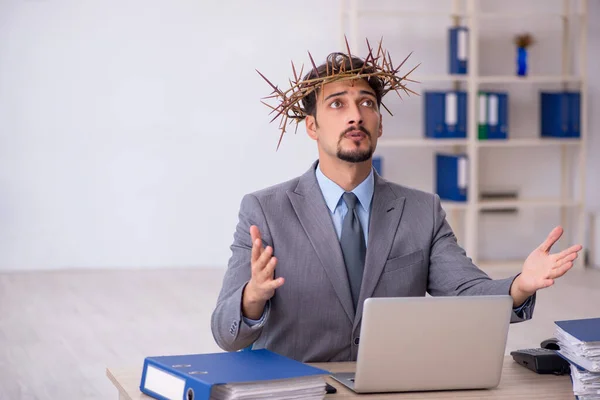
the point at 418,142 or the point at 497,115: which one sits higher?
the point at 497,115

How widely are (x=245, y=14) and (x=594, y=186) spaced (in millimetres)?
3150

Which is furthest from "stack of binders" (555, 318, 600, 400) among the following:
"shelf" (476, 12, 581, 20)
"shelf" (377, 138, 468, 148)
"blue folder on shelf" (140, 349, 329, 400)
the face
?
"shelf" (476, 12, 581, 20)

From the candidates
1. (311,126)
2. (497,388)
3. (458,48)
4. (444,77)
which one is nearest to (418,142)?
(444,77)

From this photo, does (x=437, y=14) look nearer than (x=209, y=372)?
No

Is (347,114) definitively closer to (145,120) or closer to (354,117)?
(354,117)

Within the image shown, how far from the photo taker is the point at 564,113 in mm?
7059

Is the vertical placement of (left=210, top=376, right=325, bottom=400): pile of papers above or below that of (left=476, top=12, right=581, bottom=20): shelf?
below

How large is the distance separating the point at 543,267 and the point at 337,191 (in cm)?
62

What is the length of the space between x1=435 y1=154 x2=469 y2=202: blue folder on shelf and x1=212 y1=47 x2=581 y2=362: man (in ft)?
14.6

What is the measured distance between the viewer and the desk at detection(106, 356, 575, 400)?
186cm

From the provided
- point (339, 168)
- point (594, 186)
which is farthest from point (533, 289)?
point (594, 186)

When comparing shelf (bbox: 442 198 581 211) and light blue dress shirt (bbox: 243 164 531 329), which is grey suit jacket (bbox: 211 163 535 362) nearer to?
light blue dress shirt (bbox: 243 164 531 329)

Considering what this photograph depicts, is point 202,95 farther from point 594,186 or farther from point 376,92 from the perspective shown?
point 376,92

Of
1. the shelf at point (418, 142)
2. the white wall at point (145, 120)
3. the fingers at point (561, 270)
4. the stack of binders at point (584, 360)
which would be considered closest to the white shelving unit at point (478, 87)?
the shelf at point (418, 142)
